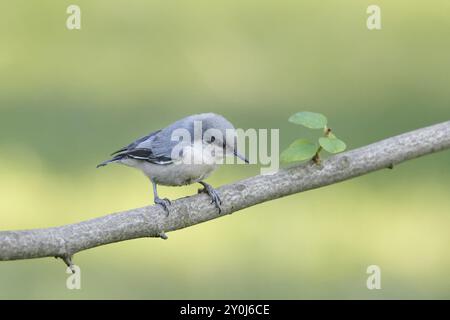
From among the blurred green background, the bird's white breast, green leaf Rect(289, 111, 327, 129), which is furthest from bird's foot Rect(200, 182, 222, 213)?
the blurred green background

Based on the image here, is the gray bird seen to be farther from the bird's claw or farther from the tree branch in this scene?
the tree branch

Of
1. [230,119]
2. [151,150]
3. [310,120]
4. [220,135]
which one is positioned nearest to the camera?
[310,120]

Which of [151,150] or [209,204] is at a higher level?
[151,150]

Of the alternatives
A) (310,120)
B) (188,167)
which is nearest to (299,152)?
(310,120)

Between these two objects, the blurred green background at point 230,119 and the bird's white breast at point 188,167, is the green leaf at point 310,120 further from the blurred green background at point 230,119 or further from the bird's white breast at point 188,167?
the blurred green background at point 230,119

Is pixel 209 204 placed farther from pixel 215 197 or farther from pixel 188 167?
pixel 188 167

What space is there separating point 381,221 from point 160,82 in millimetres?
2883

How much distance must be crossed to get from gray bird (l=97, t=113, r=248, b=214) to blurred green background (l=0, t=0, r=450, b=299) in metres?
1.61

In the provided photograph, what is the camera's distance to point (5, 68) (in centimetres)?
810

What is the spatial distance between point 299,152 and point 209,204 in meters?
0.39

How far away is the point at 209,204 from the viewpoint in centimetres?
331

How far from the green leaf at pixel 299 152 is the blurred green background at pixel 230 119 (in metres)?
1.84

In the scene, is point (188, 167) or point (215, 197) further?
point (188, 167)

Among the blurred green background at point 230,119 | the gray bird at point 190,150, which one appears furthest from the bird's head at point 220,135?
the blurred green background at point 230,119
